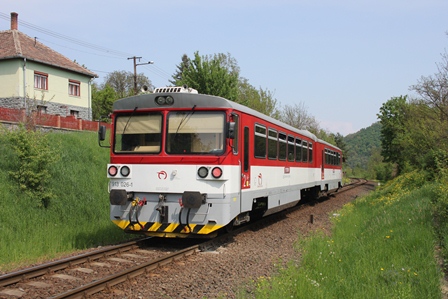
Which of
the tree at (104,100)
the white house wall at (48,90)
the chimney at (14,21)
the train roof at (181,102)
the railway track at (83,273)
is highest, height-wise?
the chimney at (14,21)

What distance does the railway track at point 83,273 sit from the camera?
19.5ft

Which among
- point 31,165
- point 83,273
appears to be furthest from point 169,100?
point 31,165

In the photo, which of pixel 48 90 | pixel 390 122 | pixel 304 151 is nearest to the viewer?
pixel 304 151

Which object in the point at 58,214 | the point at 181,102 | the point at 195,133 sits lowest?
the point at 58,214

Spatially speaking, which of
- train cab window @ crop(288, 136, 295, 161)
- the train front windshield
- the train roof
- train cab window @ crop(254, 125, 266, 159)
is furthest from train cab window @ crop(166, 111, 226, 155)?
train cab window @ crop(288, 136, 295, 161)

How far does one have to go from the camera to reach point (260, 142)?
11.1 meters

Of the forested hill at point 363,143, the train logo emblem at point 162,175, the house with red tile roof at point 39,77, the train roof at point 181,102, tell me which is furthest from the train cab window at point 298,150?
the forested hill at point 363,143

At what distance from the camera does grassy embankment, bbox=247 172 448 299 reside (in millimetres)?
5789

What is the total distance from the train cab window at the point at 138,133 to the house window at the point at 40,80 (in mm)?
24308

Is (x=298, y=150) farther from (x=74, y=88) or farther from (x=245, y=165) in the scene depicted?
(x=74, y=88)

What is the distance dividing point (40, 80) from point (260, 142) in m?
25.0

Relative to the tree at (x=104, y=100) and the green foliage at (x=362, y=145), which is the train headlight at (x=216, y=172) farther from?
the green foliage at (x=362, y=145)

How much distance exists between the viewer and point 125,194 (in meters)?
9.05

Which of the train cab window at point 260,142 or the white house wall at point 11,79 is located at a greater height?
the white house wall at point 11,79
